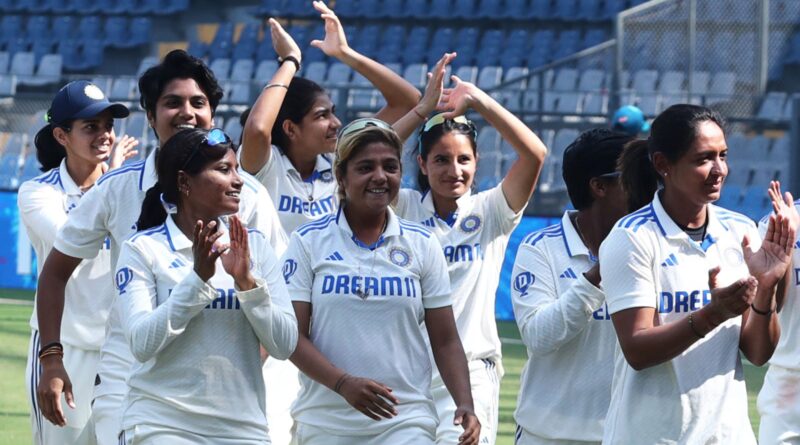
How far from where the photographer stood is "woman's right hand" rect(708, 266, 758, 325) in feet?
12.8

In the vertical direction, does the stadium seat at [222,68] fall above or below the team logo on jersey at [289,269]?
above

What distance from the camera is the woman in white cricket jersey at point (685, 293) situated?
4.21 meters

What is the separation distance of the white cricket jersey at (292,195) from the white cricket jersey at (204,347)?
167 cm

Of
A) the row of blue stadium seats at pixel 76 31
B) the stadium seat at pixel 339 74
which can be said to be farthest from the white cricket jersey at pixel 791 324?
the row of blue stadium seats at pixel 76 31

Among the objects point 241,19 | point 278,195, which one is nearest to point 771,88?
point 278,195

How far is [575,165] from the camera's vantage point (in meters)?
5.32

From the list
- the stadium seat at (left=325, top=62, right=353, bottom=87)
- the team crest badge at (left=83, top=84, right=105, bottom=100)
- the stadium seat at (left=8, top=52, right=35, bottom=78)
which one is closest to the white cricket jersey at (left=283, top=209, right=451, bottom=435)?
the team crest badge at (left=83, top=84, right=105, bottom=100)

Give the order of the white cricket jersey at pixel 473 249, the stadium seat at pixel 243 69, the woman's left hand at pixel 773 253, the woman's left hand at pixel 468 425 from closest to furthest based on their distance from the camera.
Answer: the woman's left hand at pixel 773 253 → the woman's left hand at pixel 468 425 → the white cricket jersey at pixel 473 249 → the stadium seat at pixel 243 69

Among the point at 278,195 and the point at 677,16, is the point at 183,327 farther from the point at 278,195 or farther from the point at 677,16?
the point at 677,16

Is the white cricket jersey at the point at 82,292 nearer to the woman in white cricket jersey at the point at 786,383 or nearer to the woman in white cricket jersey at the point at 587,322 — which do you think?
the woman in white cricket jersey at the point at 587,322

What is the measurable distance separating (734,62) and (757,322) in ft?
39.9

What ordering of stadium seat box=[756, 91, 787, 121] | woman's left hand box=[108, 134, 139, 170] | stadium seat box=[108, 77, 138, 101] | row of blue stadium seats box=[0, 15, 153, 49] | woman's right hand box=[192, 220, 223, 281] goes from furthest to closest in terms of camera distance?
row of blue stadium seats box=[0, 15, 153, 49] < stadium seat box=[108, 77, 138, 101] < stadium seat box=[756, 91, 787, 121] < woman's left hand box=[108, 134, 139, 170] < woman's right hand box=[192, 220, 223, 281]

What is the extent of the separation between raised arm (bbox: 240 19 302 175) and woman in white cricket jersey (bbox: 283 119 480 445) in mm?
1099

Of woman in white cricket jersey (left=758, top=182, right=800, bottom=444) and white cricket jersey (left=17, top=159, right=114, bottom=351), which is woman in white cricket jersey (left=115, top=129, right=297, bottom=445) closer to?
white cricket jersey (left=17, top=159, right=114, bottom=351)
